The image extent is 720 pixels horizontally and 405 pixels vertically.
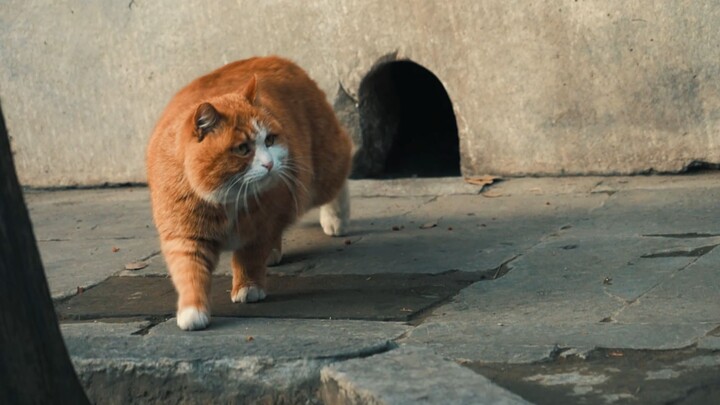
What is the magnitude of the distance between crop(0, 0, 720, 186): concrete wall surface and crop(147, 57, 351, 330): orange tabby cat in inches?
64.5

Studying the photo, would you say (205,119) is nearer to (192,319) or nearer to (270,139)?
(270,139)

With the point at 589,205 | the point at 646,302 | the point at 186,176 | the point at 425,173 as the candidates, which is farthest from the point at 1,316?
the point at 425,173

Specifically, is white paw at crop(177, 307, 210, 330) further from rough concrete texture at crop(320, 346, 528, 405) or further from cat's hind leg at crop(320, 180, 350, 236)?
cat's hind leg at crop(320, 180, 350, 236)

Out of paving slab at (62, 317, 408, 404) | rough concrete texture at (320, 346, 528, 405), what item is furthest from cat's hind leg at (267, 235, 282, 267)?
rough concrete texture at (320, 346, 528, 405)

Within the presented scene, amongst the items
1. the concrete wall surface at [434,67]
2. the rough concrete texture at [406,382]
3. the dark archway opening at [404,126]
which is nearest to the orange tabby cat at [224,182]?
the rough concrete texture at [406,382]

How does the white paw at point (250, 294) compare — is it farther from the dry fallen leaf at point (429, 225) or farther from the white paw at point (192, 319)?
the dry fallen leaf at point (429, 225)

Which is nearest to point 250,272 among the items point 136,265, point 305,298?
point 305,298

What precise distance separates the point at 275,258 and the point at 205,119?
1.17m

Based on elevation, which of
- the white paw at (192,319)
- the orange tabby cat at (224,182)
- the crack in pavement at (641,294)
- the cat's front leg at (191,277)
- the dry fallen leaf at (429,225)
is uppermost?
the orange tabby cat at (224,182)

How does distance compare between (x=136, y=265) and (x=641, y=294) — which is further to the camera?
(x=136, y=265)

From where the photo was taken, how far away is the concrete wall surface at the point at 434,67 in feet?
20.2

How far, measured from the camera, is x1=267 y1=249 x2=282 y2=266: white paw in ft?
17.4

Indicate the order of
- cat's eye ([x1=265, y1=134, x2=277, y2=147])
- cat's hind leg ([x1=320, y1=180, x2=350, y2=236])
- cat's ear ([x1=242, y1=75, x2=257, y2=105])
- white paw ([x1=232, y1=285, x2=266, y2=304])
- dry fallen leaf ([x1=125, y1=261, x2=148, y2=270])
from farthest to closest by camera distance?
cat's hind leg ([x1=320, y1=180, x2=350, y2=236]), dry fallen leaf ([x1=125, y1=261, x2=148, y2=270]), white paw ([x1=232, y1=285, x2=266, y2=304]), cat's ear ([x1=242, y1=75, x2=257, y2=105]), cat's eye ([x1=265, y1=134, x2=277, y2=147])

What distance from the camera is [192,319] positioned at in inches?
168
